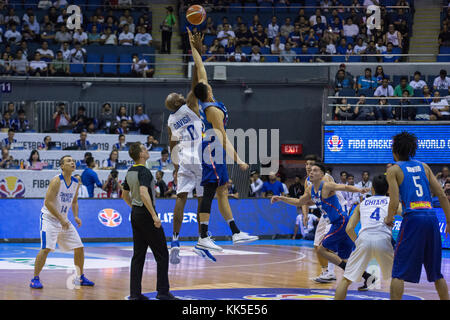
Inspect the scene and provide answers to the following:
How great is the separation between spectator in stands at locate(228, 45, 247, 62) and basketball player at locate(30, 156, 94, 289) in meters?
14.3

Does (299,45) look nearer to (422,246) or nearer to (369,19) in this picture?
(369,19)

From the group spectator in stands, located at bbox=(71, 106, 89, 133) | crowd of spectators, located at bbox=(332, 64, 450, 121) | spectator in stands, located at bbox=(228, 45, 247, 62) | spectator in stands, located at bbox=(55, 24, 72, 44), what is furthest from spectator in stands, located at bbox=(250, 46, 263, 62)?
spectator in stands, located at bbox=(55, 24, 72, 44)

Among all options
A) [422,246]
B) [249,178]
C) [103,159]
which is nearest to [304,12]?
[249,178]

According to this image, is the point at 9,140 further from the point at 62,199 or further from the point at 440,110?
the point at 440,110

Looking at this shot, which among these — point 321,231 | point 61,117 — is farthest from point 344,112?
point 321,231

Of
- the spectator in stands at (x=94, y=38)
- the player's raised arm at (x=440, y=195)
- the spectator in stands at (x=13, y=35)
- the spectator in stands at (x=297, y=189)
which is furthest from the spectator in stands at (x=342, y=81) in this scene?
the player's raised arm at (x=440, y=195)

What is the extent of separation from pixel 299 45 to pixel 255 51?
186 cm

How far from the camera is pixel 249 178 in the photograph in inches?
834

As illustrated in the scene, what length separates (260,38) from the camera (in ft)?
82.9

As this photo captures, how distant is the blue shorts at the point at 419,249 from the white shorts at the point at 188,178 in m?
2.76

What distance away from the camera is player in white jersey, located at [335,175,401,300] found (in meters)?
8.05

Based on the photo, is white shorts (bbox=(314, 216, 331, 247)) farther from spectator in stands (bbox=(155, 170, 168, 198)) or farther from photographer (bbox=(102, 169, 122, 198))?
photographer (bbox=(102, 169, 122, 198))

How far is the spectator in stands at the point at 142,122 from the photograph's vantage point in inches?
900
